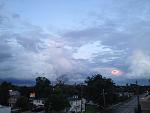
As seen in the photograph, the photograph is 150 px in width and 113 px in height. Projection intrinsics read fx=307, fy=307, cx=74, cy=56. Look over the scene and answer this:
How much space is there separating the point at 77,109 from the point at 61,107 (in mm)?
21778

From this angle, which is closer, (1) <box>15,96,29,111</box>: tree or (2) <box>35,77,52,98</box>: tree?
(1) <box>15,96,29,111</box>: tree

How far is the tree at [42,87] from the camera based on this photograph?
421 ft

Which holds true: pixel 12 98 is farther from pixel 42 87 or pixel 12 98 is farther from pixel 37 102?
pixel 42 87

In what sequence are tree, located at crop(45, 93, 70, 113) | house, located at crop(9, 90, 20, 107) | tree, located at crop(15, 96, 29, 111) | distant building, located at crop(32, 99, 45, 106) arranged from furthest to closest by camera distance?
distant building, located at crop(32, 99, 45, 106) < tree, located at crop(15, 96, 29, 111) < house, located at crop(9, 90, 20, 107) < tree, located at crop(45, 93, 70, 113)

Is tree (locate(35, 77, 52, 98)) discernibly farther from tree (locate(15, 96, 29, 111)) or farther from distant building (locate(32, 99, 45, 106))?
tree (locate(15, 96, 29, 111))

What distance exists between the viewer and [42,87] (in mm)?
139875

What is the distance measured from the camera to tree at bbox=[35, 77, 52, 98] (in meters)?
128

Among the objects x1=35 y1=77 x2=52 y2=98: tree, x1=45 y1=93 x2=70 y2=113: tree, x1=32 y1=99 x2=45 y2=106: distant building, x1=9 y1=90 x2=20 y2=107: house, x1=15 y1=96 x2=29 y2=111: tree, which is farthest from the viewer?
x1=35 y1=77 x2=52 y2=98: tree

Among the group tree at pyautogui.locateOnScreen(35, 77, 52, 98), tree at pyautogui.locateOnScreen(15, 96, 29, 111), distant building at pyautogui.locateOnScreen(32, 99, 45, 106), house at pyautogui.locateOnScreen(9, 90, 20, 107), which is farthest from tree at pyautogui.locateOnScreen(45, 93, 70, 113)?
tree at pyautogui.locateOnScreen(35, 77, 52, 98)

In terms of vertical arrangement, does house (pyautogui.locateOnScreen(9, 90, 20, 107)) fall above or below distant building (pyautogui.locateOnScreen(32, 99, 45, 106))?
above

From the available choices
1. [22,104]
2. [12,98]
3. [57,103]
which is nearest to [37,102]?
[22,104]

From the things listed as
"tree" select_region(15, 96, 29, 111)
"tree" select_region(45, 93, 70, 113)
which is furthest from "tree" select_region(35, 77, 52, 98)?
"tree" select_region(45, 93, 70, 113)

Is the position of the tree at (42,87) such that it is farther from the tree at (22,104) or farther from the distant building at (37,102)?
the tree at (22,104)

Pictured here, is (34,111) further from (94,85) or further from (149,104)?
(149,104)
